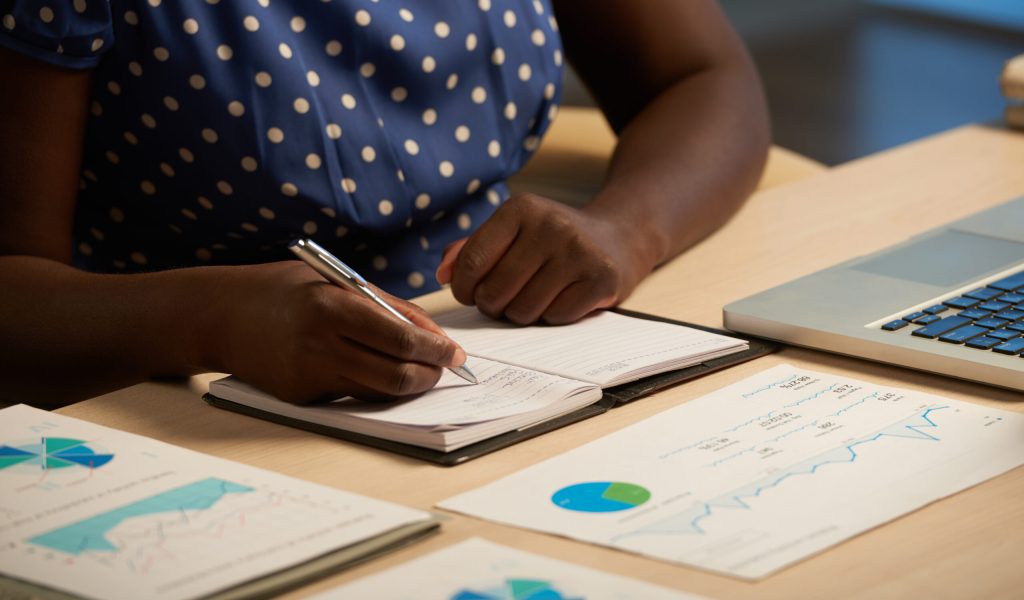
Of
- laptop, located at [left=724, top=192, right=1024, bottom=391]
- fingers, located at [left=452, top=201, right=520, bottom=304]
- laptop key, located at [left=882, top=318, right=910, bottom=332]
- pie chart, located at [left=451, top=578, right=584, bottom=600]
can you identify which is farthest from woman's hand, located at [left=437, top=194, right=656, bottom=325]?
pie chart, located at [left=451, top=578, right=584, bottom=600]

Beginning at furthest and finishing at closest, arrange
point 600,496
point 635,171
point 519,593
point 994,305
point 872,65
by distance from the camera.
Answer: point 872,65, point 635,171, point 994,305, point 600,496, point 519,593

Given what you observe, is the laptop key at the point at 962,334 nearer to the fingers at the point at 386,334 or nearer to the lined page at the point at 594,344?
the lined page at the point at 594,344

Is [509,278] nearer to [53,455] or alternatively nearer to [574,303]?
→ [574,303]

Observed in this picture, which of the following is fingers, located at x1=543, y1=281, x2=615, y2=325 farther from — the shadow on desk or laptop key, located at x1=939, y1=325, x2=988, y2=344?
the shadow on desk

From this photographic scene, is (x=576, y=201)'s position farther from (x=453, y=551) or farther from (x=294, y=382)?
(x=453, y=551)

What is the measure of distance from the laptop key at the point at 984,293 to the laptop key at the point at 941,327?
1.8 inches

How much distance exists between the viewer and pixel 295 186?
1175mm

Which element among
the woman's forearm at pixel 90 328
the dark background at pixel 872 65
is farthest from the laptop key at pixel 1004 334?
the dark background at pixel 872 65

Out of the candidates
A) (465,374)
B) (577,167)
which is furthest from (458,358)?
(577,167)

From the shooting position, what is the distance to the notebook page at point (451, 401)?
852 millimetres

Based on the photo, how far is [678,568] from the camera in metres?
0.67

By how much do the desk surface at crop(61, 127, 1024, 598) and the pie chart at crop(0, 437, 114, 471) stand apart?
62 millimetres

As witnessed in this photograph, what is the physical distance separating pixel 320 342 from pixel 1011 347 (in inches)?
17.8

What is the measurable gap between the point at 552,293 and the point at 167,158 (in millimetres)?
368
